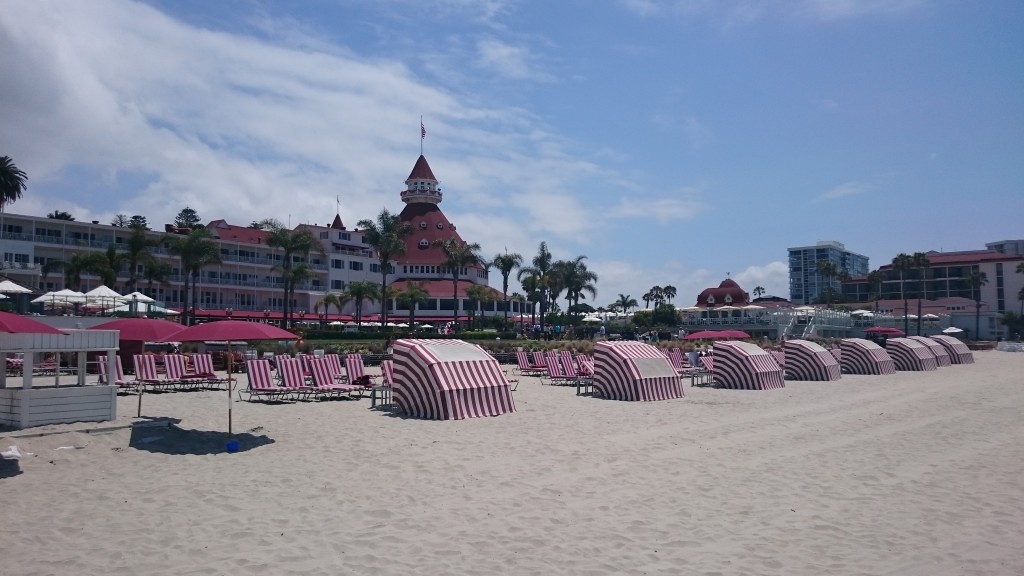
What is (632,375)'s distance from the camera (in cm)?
1773

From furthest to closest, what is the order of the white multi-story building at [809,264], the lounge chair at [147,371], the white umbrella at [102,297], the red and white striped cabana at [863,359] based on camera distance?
the white multi-story building at [809,264] → the white umbrella at [102,297] → the red and white striped cabana at [863,359] → the lounge chair at [147,371]

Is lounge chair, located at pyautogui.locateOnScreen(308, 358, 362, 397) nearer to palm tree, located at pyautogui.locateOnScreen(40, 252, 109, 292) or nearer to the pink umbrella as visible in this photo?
the pink umbrella

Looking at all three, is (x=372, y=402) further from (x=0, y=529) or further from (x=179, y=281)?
(x=179, y=281)

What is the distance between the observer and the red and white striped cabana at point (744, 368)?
2128 centimetres

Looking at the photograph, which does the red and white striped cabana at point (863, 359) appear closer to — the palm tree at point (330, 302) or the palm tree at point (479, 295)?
the palm tree at point (479, 295)

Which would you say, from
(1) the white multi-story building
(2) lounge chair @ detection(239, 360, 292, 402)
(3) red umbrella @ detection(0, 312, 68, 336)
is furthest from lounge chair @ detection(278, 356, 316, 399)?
(1) the white multi-story building

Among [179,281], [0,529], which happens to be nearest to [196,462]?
[0,529]

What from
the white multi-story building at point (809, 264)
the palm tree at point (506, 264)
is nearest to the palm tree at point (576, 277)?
the palm tree at point (506, 264)

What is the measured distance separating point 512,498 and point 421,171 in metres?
76.2

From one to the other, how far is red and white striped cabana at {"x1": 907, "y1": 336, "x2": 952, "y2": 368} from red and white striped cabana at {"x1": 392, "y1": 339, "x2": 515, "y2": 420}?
89.1 ft

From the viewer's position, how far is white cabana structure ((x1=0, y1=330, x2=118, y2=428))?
10406mm

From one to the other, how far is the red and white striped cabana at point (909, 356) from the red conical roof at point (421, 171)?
56.6 metres

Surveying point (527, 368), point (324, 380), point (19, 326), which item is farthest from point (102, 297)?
point (19, 326)

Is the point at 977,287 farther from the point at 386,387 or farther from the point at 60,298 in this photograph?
the point at 386,387
